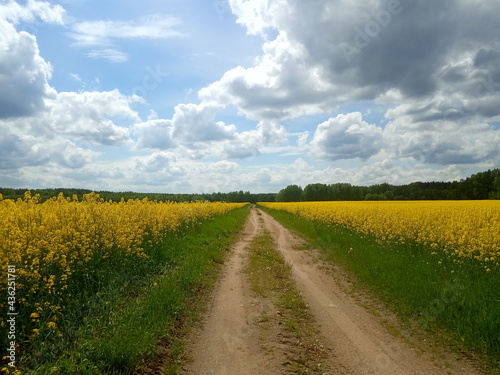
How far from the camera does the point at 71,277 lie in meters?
6.99

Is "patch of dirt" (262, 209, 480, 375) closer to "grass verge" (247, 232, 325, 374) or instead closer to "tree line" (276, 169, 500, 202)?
"grass verge" (247, 232, 325, 374)

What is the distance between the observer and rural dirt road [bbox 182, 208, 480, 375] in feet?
16.3

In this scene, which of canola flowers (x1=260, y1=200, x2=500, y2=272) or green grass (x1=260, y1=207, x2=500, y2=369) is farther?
canola flowers (x1=260, y1=200, x2=500, y2=272)

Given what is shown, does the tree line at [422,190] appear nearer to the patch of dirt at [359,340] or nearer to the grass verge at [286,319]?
the grass verge at [286,319]

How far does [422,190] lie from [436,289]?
75.1 meters

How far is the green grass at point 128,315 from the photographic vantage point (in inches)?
182

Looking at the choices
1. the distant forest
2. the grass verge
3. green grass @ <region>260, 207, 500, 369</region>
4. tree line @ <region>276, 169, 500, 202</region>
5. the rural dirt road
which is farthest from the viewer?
tree line @ <region>276, 169, 500, 202</region>

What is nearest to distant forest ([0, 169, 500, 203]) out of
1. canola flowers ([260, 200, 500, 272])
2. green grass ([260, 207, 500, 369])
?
canola flowers ([260, 200, 500, 272])

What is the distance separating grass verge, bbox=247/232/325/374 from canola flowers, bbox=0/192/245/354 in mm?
3452

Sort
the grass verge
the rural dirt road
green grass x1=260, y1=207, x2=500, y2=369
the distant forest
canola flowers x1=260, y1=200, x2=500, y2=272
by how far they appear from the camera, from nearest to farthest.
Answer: the rural dirt road < the grass verge < green grass x1=260, y1=207, x2=500, y2=369 < canola flowers x1=260, y1=200, x2=500, y2=272 < the distant forest

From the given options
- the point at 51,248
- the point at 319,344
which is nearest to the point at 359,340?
the point at 319,344

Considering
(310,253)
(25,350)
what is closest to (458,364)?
(25,350)

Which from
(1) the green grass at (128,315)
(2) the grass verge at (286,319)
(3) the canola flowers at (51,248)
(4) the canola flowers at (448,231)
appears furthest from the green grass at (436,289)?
(3) the canola flowers at (51,248)

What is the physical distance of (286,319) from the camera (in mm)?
6828
